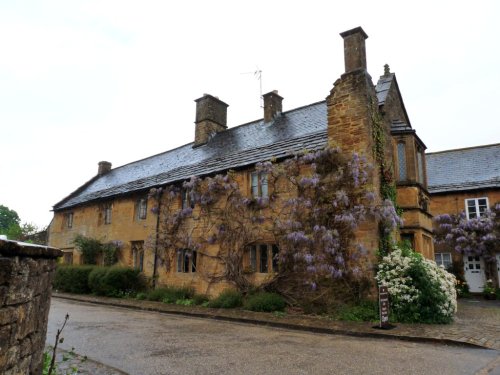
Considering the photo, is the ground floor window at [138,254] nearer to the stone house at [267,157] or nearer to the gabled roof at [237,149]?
the stone house at [267,157]

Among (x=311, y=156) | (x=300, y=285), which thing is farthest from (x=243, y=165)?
(x=300, y=285)

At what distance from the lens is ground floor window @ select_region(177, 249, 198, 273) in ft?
52.9

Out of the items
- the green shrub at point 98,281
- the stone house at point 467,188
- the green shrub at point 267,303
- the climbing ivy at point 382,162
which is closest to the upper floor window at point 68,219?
the green shrub at point 98,281

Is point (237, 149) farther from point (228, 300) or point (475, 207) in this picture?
point (475, 207)

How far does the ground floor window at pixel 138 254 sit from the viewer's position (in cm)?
1919

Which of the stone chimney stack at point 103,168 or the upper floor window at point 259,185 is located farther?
the stone chimney stack at point 103,168

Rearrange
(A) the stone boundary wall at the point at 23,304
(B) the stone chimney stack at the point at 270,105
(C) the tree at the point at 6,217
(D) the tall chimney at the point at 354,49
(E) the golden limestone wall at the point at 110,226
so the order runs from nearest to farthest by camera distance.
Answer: (A) the stone boundary wall at the point at 23,304 < (D) the tall chimney at the point at 354,49 < (E) the golden limestone wall at the point at 110,226 < (B) the stone chimney stack at the point at 270,105 < (C) the tree at the point at 6,217

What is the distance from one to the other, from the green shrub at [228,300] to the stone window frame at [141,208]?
727 cm

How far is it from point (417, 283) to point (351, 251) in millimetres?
2034

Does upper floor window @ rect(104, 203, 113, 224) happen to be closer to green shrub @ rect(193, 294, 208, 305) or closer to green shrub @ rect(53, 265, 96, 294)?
green shrub @ rect(53, 265, 96, 294)

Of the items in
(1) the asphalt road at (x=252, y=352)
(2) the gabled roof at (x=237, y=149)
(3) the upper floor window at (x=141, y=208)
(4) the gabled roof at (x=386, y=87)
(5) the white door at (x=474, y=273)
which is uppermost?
(4) the gabled roof at (x=386, y=87)

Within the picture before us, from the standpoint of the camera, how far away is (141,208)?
1964cm

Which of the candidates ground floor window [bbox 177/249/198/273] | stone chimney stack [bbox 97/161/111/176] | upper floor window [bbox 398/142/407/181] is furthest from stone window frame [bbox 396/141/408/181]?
stone chimney stack [bbox 97/161/111/176]

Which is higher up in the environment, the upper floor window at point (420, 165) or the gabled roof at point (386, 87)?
the gabled roof at point (386, 87)
